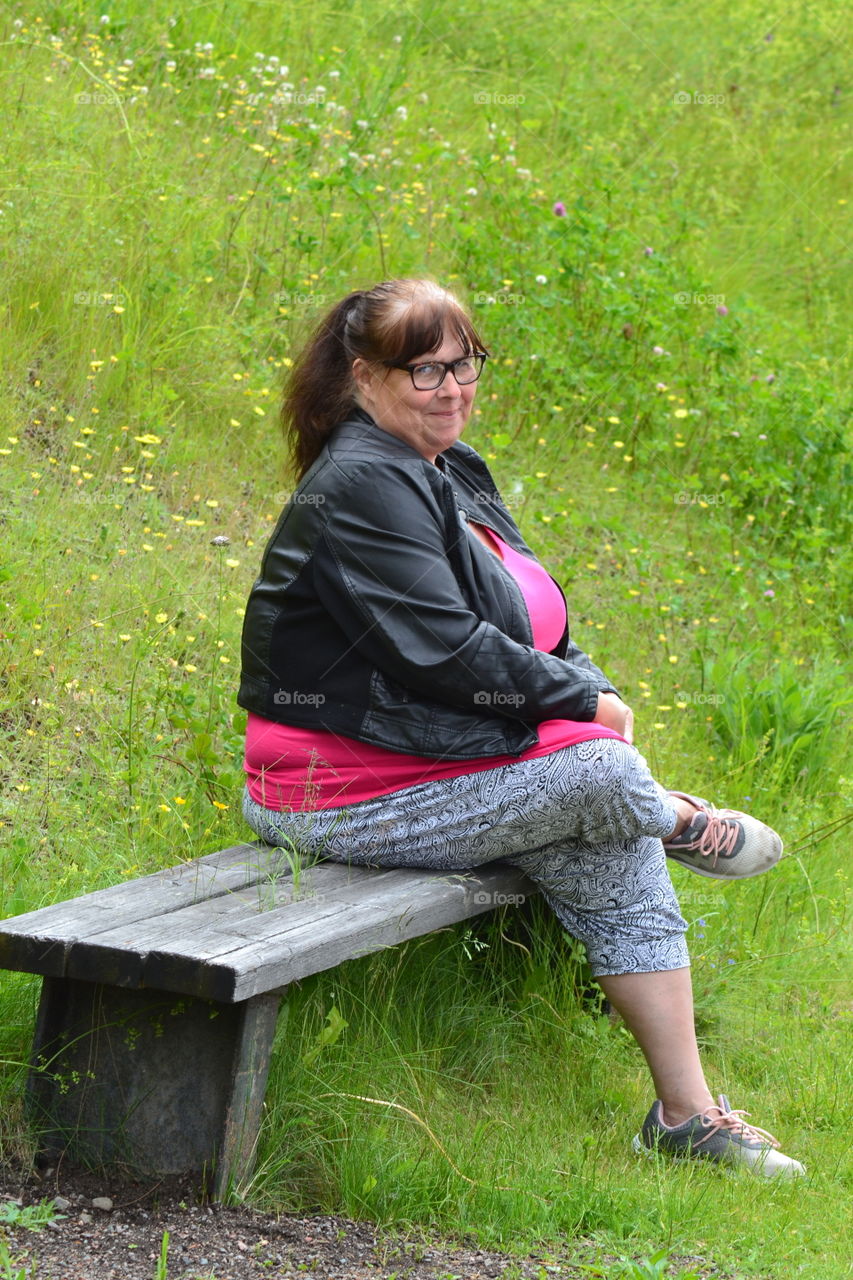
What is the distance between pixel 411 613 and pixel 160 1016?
2.92 ft

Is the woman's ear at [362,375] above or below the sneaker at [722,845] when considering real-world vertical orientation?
above

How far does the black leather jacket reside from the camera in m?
2.84

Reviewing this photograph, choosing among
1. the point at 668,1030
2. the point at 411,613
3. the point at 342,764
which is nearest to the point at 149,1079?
the point at 342,764

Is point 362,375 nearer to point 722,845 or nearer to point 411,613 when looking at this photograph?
point 411,613

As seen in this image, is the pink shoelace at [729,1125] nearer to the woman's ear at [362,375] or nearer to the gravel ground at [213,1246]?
the gravel ground at [213,1246]

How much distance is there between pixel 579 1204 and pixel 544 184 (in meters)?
6.51

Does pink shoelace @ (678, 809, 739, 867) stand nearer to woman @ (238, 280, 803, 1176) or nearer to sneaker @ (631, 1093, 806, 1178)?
woman @ (238, 280, 803, 1176)

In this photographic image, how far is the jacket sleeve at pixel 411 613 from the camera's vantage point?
2.83 meters

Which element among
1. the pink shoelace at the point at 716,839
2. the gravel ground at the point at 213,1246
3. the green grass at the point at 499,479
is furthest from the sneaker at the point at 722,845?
the gravel ground at the point at 213,1246

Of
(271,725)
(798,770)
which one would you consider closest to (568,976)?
(271,725)

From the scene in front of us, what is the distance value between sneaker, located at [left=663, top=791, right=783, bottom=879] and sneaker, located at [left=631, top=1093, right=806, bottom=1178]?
580 millimetres

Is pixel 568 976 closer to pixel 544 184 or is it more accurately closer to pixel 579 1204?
pixel 579 1204

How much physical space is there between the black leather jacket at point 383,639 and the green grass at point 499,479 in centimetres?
57

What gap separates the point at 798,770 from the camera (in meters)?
4.96
